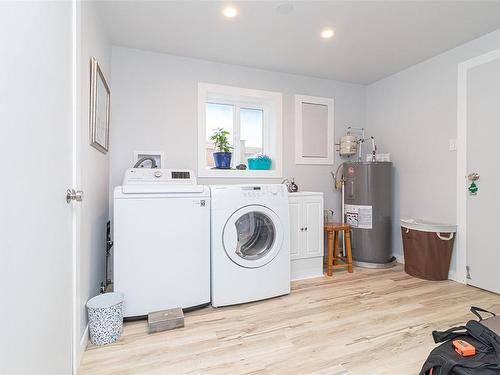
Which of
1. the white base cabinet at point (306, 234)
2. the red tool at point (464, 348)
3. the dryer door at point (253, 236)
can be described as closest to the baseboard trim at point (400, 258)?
the white base cabinet at point (306, 234)

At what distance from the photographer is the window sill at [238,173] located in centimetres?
289

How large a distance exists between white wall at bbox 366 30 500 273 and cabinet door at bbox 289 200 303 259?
1.42 meters

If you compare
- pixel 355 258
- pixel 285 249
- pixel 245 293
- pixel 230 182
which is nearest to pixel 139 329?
pixel 245 293

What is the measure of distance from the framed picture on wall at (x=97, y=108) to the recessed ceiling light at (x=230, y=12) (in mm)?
1013

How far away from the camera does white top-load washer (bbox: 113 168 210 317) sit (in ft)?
5.90

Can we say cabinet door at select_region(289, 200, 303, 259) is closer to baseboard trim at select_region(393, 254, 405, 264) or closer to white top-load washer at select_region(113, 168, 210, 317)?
white top-load washer at select_region(113, 168, 210, 317)

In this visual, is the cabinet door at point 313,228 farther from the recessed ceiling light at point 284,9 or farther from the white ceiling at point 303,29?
the recessed ceiling light at point 284,9

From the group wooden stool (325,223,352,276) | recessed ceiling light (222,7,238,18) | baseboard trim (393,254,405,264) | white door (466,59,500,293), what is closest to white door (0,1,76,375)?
recessed ceiling light (222,7,238,18)

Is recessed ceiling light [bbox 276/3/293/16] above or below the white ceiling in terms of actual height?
below

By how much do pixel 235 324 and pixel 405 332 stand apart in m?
1.10

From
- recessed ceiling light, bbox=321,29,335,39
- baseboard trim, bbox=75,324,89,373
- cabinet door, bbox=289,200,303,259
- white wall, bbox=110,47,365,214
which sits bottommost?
baseboard trim, bbox=75,324,89,373

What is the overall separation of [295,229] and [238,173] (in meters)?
0.89

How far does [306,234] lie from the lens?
8.93ft

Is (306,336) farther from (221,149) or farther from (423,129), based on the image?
(423,129)
